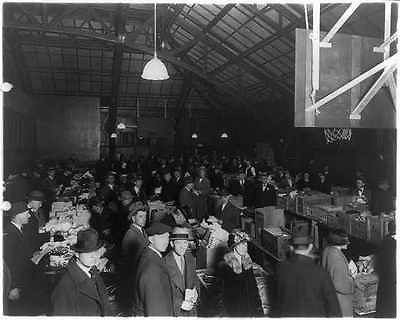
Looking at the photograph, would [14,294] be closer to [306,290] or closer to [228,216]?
[306,290]

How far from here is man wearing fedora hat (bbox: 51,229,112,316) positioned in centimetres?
309

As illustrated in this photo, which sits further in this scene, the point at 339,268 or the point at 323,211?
the point at 323,211

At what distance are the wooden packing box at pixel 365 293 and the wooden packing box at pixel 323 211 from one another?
3290 millimetres

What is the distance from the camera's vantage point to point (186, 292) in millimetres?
3646

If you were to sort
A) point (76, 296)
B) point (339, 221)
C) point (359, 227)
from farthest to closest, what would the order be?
1. point (339, 221)
2. point (359, 227)
3. point (76, 296)

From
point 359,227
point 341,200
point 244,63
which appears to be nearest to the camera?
point 359,227

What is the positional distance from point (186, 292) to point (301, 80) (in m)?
2.27

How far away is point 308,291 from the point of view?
3592 millimetres

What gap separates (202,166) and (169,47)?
690cm

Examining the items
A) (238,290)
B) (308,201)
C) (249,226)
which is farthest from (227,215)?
(238,290)

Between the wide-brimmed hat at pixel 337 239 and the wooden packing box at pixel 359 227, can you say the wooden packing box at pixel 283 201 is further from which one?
the wide-brimmed hat at pixel 337 239

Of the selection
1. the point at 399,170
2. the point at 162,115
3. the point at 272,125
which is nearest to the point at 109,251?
the point at 399,170

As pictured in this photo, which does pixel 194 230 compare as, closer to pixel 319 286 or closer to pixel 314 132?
pixel 319 286

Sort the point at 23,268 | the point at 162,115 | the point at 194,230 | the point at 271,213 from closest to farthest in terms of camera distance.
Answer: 1. the point at 23,268
2. the point at 194,230
3. the point at 271,213
4. the point at 162,115
